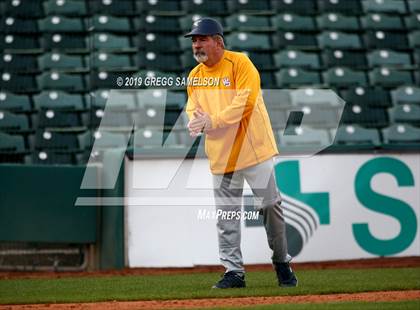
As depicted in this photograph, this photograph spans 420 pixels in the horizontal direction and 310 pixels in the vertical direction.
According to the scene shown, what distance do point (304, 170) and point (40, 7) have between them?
530cm

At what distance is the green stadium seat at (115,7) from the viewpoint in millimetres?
12977

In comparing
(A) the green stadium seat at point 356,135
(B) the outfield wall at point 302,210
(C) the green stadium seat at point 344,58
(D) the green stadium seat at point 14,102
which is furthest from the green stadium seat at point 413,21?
(D) the green stadium seat at point 14,102

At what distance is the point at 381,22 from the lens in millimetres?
13508

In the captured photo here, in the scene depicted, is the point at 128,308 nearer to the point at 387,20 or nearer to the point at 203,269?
the point at 203,269

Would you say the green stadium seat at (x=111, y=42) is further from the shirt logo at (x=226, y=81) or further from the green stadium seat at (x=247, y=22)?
the shirt logo at (x=226, y=81)

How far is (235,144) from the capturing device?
676 centimetres

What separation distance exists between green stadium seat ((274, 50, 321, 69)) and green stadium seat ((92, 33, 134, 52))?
6.73ft

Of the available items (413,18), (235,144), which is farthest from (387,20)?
(235,144)

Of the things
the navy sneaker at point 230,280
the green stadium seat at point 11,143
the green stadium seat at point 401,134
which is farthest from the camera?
the green stadium seat at point 401,134

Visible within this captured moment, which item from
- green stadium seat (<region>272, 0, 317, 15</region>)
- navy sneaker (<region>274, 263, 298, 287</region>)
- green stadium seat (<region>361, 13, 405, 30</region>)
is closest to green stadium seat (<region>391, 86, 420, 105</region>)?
green stadium seat (<region>361, 13, 405, 30</region>)

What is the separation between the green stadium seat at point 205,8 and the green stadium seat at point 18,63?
2.39 metres

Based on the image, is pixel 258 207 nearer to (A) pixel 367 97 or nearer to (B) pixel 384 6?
(A) pixel 367 97

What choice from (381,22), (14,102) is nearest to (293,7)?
(381,22)

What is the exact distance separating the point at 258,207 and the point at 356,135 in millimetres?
4842
